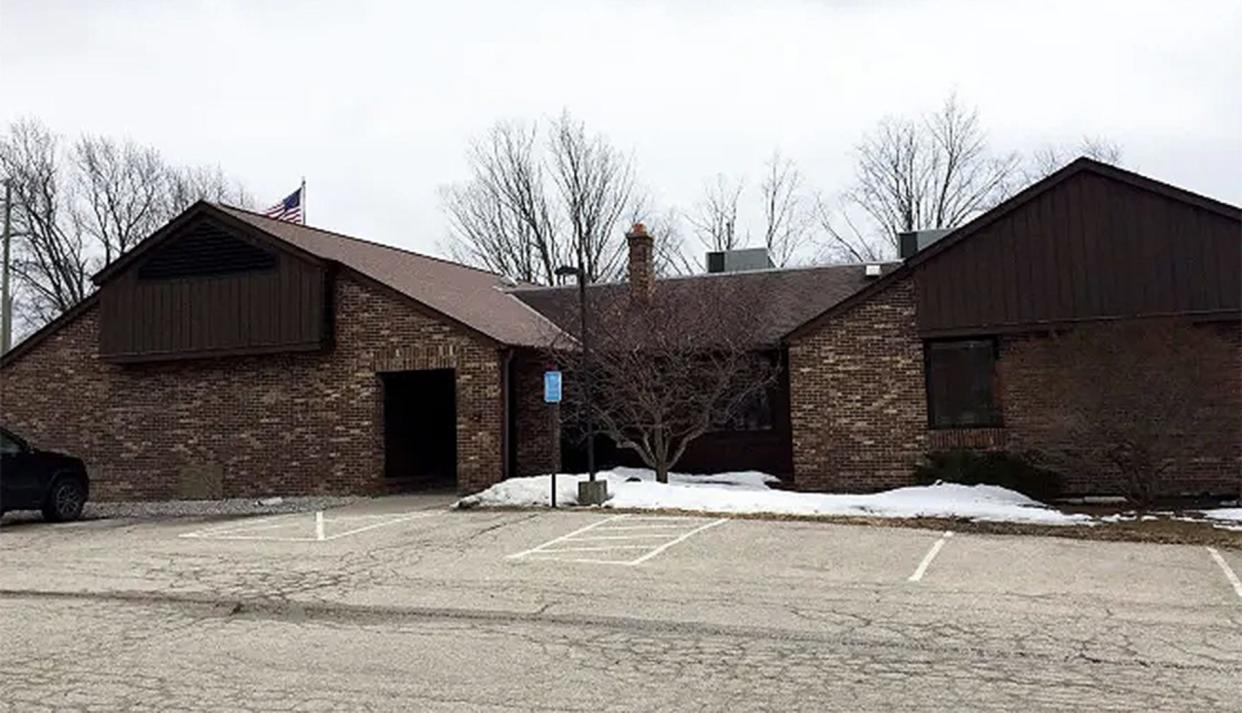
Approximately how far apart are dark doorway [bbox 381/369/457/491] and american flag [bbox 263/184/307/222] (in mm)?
5136

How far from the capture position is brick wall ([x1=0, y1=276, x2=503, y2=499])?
19016 millimetres

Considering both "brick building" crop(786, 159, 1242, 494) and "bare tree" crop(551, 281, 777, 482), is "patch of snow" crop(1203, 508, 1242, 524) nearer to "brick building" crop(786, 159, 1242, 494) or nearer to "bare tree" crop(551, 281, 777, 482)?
"brick building" crop(786, 159, 1242, 494)

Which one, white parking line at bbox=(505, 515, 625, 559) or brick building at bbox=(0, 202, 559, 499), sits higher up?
brick building at bbox=(0, 202, 559, 499)

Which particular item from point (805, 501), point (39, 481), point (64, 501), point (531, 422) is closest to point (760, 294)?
point (531, 422)

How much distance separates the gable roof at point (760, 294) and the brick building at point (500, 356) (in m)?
0.13

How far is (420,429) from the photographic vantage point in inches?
866

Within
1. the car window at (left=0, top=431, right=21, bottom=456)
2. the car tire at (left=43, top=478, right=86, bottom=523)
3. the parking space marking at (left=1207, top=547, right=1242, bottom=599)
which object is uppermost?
the car window at (left=0, top=431, right=21, bottom=456)

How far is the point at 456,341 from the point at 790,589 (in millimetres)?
10561

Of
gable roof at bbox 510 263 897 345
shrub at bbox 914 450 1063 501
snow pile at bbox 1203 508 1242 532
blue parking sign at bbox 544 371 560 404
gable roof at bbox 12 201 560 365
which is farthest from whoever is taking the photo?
gable roof at bbox 510 263 897 345

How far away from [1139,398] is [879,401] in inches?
165

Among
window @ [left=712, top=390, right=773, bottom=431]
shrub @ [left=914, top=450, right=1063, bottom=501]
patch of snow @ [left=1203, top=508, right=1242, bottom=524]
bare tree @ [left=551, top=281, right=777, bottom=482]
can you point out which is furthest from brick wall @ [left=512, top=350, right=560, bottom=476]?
patch of snow @ [left=1203, top=508, right=1242, bottom=524]

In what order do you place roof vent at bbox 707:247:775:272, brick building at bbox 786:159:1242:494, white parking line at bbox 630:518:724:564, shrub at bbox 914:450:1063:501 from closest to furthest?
white parking line at bbox 630:518:724:564, brick building at bbox 786:159:1242:494, shrub at bbox 914:450:1063:501, roof vent at bbox 707:247:775:272

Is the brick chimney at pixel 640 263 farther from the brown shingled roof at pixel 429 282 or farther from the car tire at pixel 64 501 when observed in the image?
the car tire at pixel 64 501

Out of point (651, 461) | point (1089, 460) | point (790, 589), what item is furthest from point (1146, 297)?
point (790, 589)
